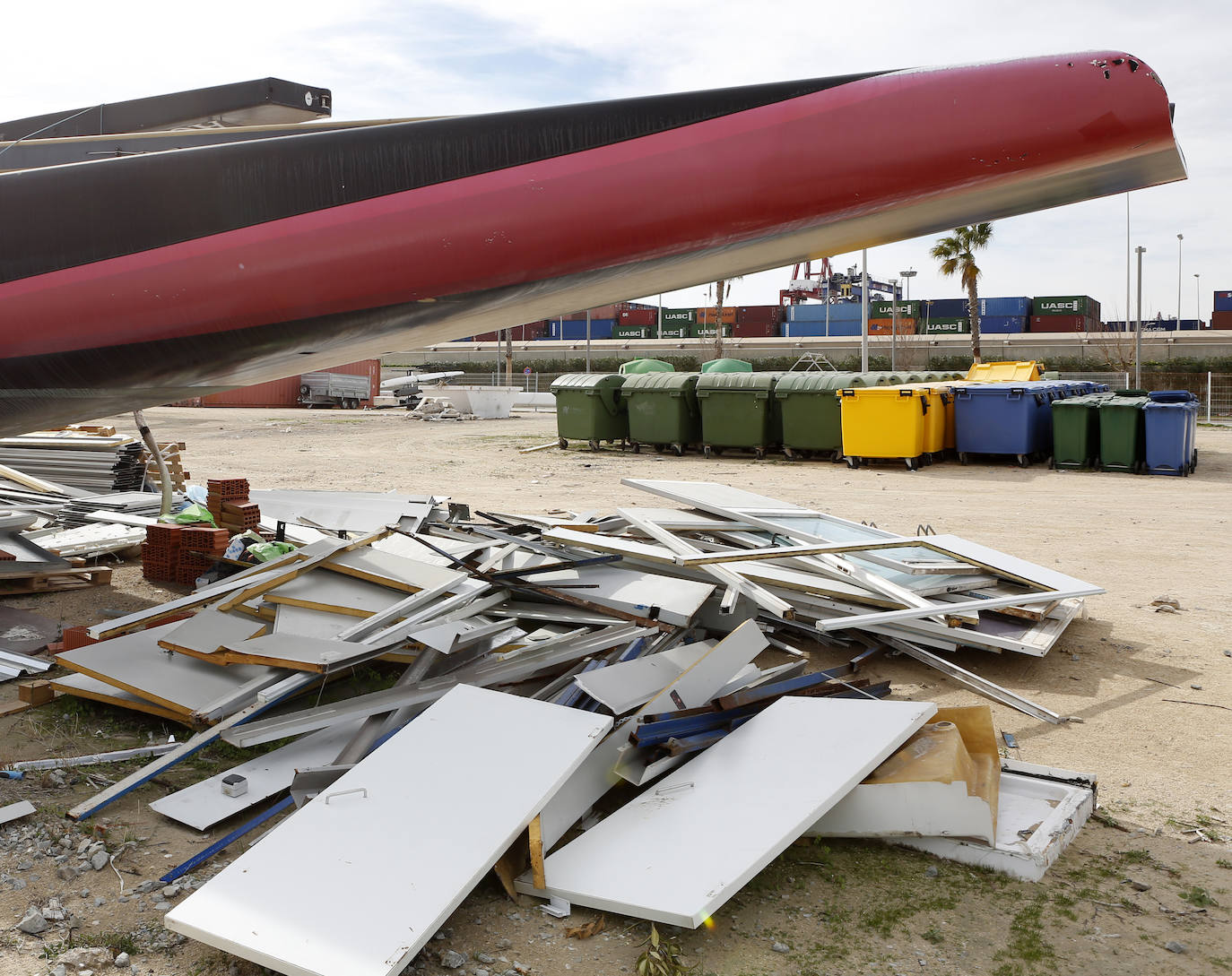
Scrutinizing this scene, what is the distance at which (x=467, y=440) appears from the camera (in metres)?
21.6

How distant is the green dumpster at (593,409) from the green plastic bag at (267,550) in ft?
37.6

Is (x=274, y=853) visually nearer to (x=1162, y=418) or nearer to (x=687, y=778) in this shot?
(x=687, y=778)

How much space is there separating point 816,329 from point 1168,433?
5094 cm

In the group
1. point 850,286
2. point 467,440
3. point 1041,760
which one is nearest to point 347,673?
point 1041,760

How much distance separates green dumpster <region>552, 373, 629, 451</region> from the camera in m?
18.3

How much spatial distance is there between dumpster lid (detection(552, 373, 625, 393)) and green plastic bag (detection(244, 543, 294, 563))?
11.5 meters

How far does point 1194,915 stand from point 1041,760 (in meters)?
1.30

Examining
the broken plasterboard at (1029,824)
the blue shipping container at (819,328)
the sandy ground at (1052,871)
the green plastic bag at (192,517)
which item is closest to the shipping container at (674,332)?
the blue shipping container at (819,328)

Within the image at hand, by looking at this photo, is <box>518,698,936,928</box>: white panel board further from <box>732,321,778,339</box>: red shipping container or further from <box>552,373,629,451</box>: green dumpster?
<box>732,321,778,339</box>: red shipping container

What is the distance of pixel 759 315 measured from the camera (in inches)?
2640

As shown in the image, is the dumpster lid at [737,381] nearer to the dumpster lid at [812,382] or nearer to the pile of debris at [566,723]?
the dumpster lid at [812,382]

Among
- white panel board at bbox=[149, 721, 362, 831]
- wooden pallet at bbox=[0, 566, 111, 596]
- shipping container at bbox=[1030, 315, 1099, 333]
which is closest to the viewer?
white panel board at bbox=[149, 721, 362, 831]

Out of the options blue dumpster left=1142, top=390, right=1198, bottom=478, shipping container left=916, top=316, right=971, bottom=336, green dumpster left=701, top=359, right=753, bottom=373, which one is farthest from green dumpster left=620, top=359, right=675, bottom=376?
shipping container left=916, top=316, right=971, bottom=336

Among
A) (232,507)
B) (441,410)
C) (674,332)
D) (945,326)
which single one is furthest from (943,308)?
(232,507)
